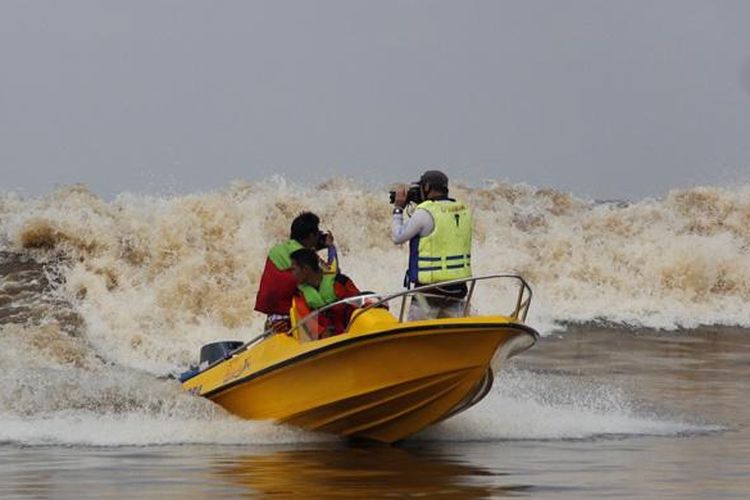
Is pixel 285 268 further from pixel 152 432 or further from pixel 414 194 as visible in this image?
pixel 152 432

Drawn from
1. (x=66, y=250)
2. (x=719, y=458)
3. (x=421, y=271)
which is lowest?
(x=719, y=458)

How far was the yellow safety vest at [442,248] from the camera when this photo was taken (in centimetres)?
1026

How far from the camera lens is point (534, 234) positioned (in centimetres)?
2759

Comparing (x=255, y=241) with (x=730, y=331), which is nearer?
(x=730, y=331)

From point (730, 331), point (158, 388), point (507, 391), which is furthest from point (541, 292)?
point (158, 388)

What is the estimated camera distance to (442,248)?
1027cm

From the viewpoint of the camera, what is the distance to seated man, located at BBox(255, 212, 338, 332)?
10.5 m

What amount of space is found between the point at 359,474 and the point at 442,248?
2.10m

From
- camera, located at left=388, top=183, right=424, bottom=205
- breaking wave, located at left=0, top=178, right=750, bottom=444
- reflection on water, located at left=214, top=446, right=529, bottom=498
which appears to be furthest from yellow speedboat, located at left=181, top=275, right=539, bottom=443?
breaking wave, located at left=0, top=178, right=750, bottom=444

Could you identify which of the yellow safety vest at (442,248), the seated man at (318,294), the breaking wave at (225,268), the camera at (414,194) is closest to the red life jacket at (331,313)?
the seated man at (318,294)

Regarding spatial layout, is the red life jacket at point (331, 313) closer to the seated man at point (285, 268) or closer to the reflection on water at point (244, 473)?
the seated man at point (285, 268)

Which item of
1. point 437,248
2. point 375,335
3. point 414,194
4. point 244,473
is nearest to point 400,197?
point 414,194

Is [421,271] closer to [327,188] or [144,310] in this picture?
[144,310]

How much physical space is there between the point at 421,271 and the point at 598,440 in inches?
62.3
